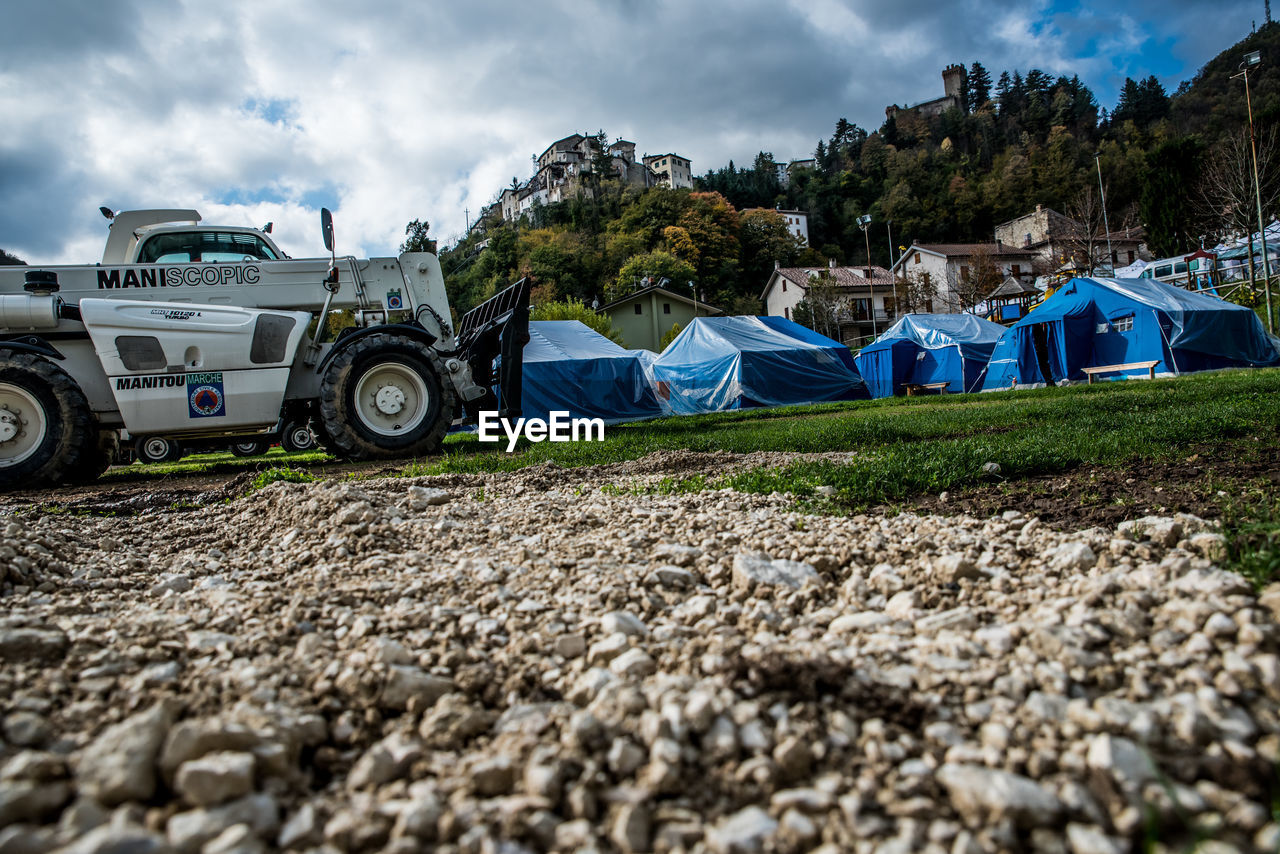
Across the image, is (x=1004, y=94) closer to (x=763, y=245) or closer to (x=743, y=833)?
(x=763, y=245)

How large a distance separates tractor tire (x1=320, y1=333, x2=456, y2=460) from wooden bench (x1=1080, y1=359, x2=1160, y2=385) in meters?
18.3

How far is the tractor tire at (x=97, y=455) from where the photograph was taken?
7.06 m

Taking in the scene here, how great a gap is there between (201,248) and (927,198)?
95.4 meters

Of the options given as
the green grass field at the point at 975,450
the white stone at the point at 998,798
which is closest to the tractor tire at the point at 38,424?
the green grass field at the point at 975,450

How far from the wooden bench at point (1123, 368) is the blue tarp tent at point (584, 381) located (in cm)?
1270

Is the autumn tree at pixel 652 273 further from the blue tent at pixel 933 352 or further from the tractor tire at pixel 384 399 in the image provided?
the tractor tire at pixel 384 399

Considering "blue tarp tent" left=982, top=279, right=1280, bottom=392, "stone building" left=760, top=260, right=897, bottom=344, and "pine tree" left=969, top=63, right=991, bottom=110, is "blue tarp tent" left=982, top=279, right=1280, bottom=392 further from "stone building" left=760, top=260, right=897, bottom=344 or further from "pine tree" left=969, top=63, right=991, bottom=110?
"pine tree" left=969, top=63, right=991, bottom=110

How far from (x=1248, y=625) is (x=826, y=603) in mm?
1116

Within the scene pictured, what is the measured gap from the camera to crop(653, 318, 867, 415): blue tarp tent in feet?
71.2

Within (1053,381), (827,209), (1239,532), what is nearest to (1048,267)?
(1053,381)

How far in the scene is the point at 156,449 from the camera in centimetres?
799

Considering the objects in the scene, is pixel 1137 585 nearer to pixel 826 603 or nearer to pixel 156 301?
pixel 826 603

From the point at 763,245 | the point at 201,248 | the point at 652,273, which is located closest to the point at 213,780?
the point at 201,248

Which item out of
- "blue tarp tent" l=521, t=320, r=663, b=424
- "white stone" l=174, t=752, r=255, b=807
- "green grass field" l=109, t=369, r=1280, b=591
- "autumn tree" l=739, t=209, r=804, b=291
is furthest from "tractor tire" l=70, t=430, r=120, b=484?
"autumn tree" l=739, t=209, r=804, b=291
